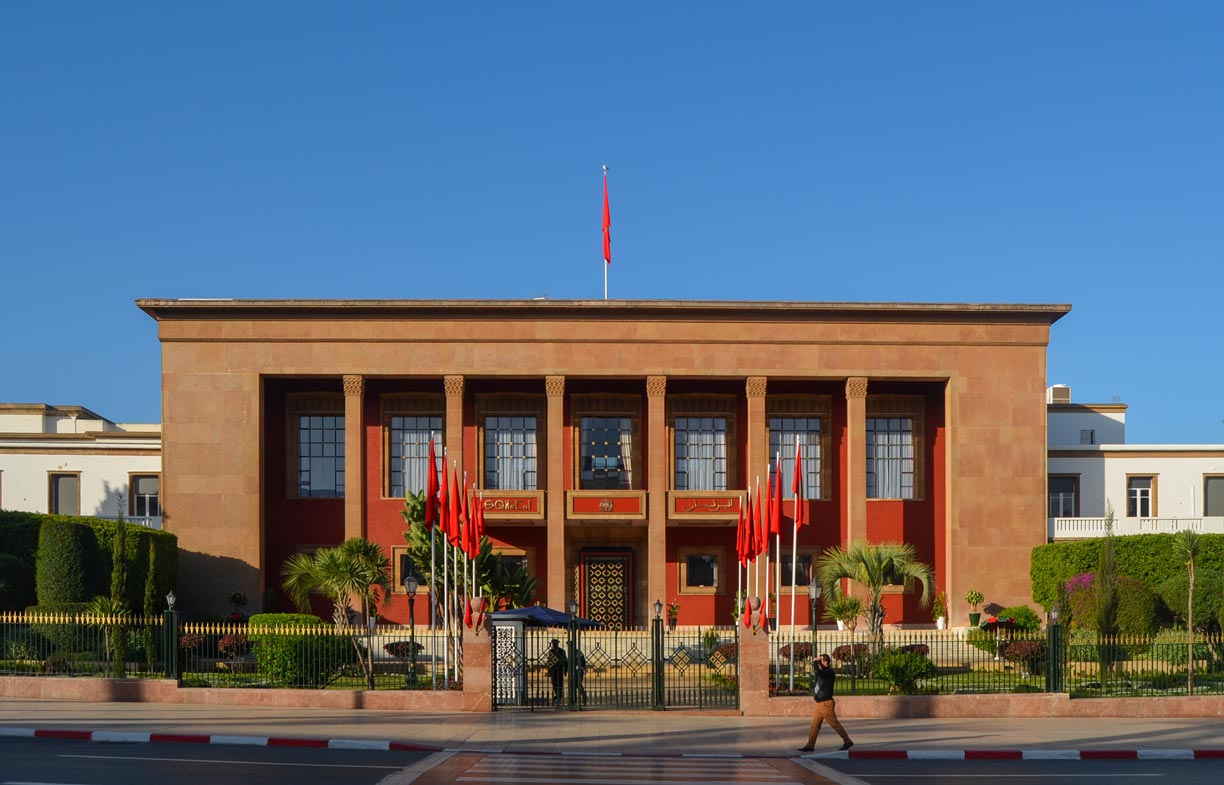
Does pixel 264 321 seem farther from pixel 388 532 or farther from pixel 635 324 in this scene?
pixel 635 324

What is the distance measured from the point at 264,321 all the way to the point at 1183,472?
34082 millimetres

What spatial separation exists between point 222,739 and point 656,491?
25.7 meters

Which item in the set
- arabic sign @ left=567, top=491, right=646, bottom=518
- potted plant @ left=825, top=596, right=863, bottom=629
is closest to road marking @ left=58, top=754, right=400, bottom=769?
potted plant @ left=825, top=596, right=863, bottom=629

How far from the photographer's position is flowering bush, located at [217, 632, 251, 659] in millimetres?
30422

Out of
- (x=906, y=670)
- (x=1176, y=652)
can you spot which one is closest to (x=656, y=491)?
(x=906, y=670)

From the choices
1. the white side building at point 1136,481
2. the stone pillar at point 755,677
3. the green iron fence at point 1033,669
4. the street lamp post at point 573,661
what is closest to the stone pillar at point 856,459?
the white side building at point 1136,481

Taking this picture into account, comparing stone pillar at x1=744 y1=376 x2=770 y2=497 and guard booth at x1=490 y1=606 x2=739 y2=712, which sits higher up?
stone pillar at x1=744 y1=376 x2=770 y2=497

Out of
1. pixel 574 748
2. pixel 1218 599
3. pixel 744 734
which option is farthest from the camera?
pixel 1218 599

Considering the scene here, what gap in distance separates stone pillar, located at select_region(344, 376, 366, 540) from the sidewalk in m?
18.6

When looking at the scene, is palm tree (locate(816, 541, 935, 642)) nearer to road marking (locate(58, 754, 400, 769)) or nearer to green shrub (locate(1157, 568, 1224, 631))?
green shrub (locate(1157, 568, 1224, 631))

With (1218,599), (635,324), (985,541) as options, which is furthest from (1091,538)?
(635,324)

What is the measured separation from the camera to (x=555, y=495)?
46.0m

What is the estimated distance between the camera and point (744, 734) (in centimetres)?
2397

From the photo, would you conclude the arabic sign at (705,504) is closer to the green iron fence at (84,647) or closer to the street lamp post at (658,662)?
the street lamp post at (658,662)
